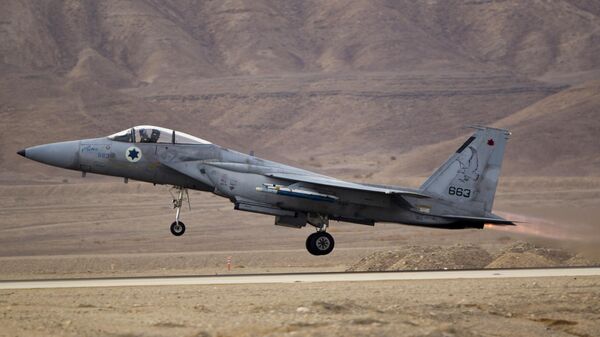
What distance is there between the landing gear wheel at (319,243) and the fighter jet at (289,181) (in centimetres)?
3

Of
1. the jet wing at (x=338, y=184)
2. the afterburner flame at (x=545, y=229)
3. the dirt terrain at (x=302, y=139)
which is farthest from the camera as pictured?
the afterburner flame at (x=545, y=229)

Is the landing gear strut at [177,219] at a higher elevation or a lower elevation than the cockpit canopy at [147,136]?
lower

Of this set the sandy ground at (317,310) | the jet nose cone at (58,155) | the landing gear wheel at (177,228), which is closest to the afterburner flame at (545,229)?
the sandy ground at (317,310)

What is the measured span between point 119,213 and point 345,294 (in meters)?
42.1

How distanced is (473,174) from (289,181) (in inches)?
196

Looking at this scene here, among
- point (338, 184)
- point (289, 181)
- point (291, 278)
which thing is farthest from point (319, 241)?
point (291, 278)

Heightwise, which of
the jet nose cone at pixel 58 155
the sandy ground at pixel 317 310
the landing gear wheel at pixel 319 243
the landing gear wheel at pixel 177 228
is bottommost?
the sandy ground at pixel 317 310

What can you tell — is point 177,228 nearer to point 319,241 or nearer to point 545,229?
point 319,241

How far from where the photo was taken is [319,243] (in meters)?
28.2

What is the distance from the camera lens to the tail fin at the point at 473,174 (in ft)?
93.9

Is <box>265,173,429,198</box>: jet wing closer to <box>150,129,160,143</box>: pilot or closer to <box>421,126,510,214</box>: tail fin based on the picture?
<box>421,126,510,214</box>: tail fin

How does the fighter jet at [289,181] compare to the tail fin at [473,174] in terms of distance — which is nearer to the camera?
the fighter jet at [289,181]

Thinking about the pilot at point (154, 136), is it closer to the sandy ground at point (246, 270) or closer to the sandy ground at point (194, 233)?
the sandy ground at point (194, 233)

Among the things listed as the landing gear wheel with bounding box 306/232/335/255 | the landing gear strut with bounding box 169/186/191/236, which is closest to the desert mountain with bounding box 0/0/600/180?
the landing gear strut with bounding box 169/186/191/236
